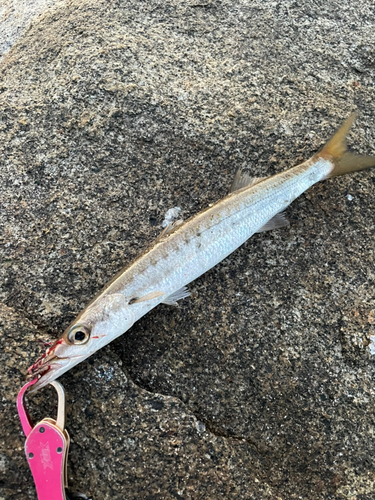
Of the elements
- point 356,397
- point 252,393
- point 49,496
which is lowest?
point 356,397

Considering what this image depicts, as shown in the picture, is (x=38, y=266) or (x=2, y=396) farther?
(x=38, y=266)

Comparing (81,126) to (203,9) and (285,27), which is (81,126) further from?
(285,27)

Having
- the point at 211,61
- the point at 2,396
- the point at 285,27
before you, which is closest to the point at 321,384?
the point at 2,396

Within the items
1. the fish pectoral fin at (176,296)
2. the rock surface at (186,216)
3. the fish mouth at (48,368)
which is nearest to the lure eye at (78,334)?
the fish mouth at (48,368)

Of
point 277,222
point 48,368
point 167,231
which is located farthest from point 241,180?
point 48,368

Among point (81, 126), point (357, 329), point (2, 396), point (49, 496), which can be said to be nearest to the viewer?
point (49, 496)

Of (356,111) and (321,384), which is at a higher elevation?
(356,111)

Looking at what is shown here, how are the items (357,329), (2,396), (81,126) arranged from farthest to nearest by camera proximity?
(81,126), (357,329), (2,396)
